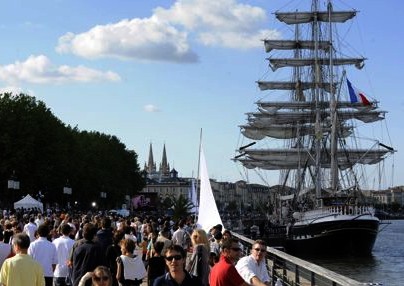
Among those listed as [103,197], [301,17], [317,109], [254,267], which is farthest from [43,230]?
[103,197]

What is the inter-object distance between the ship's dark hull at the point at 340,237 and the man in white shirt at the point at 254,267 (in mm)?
46579

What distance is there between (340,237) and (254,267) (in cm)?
4756

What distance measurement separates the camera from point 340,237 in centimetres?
5519

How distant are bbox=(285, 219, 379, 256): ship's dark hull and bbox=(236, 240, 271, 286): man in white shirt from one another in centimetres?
4658

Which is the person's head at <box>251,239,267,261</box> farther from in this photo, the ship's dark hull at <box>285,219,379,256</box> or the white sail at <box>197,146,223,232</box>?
the ship's dark hull at <box>285,219,379,256</box>

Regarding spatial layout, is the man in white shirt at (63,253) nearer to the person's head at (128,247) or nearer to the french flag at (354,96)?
the person's head at (128,247)

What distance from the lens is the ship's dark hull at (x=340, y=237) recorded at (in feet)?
181

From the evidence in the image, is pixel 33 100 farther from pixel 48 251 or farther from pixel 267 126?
pixel 48 251

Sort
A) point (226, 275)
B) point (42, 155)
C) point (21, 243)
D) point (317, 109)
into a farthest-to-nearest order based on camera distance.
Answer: point (317, 109)
point (42, 155)
point (21, 243)
point (226, 275)

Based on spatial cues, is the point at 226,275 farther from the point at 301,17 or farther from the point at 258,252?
the point at 301,17

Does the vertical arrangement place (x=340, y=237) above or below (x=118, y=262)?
below

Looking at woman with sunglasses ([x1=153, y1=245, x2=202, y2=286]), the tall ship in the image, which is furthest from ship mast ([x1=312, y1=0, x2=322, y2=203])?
woman with sunglasses ([x1=153, y1=245, x2=202, y2=286])

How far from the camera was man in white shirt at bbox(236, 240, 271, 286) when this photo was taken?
27.6 feet

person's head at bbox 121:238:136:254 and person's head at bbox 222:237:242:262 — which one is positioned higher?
person's head at bbox 222:237:242:262
